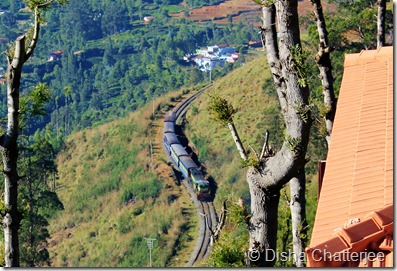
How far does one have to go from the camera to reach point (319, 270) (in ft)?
16.7

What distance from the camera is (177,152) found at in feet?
126

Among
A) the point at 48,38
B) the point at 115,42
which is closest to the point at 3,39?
the point at 48,38

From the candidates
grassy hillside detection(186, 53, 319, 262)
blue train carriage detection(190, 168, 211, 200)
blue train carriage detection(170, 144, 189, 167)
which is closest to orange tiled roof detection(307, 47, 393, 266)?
grassy hillside detection(186, 53, 319, 262)

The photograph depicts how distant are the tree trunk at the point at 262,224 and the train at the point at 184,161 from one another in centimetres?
Result: 2802

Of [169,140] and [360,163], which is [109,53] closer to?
[169,140]

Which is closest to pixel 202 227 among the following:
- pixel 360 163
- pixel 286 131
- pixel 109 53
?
pixel 360 163

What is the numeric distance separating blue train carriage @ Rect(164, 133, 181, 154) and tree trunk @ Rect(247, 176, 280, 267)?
33.5 meters

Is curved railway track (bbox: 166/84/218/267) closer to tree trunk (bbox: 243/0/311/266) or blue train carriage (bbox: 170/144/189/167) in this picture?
blue train carriage (bbox: 170/144/189/167)

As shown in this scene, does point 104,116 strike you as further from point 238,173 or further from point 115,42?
point 238,173

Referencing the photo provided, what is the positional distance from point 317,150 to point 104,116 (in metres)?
49.2

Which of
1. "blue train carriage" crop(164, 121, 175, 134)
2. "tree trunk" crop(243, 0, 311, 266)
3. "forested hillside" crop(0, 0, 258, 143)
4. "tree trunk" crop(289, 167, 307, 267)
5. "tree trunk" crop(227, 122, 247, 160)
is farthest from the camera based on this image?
"forested hillside" crop(0, 0, 258, 143)

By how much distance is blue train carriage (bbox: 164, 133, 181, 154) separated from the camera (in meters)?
40.4

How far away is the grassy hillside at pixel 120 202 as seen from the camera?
32.5 meters

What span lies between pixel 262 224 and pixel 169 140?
112 feet
